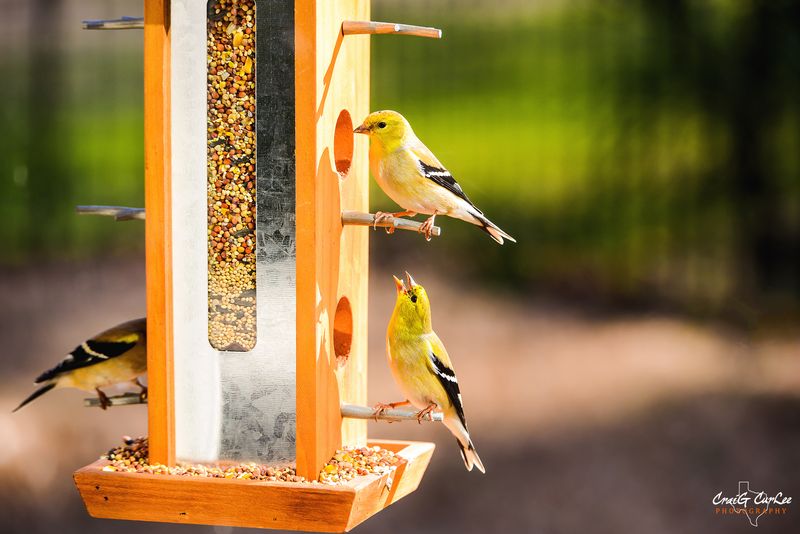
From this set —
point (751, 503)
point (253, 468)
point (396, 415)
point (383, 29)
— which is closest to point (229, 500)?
point (253, 468)

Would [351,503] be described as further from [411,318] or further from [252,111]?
[252,111]

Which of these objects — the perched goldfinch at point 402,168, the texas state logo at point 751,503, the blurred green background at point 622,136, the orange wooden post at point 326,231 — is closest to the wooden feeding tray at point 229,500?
the orange wooden post at point 326,231

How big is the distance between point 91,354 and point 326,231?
1020 millimetres

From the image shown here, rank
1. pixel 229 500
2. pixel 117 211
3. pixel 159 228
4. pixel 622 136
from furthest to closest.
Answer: pixel 622 136
pixel 117 211
pixel 159 228
pixel 229 500

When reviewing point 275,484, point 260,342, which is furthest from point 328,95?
point 275,484

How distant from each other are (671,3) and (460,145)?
6.76ft

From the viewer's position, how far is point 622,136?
823 cm

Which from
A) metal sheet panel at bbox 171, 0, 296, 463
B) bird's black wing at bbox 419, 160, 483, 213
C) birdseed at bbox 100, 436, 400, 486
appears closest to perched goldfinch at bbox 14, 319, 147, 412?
birdseed at bbox 100, 436, 400, 486

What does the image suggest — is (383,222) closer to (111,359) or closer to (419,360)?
(419,360)

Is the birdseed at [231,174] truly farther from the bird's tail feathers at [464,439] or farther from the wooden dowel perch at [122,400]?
the bird's tail feathers at [464,439]

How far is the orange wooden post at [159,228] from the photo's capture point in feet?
9.75

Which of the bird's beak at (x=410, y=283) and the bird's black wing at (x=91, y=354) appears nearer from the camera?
the bird's beak at (x=410, y=283)

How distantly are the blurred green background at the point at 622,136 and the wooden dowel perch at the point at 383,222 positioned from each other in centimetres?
489

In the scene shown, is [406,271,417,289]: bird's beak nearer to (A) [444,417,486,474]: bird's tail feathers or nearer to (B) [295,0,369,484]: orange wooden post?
(B) [295,0,369,484]: orange wooden post
